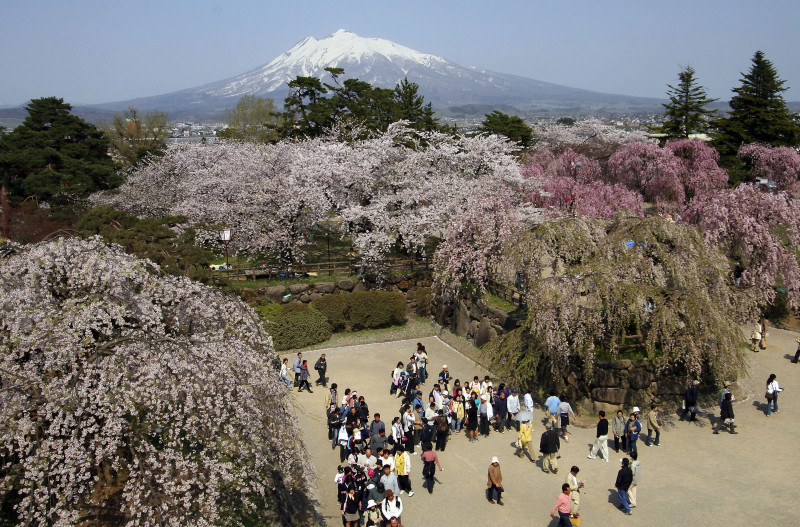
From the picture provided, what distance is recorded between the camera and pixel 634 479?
1056cm

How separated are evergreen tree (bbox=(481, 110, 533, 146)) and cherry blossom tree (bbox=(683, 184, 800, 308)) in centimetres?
3085

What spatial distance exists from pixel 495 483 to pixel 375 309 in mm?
11780

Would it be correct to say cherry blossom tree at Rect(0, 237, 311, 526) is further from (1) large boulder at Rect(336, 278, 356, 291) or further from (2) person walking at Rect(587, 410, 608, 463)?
(1) large boulder at Rect(336, 278, 356, 291)

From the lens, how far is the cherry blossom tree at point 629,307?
45.2 feet

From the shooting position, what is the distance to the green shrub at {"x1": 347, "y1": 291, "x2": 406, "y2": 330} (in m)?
22.0

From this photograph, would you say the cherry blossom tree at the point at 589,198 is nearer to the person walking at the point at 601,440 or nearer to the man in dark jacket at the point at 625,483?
the person walking at the point at 601,440

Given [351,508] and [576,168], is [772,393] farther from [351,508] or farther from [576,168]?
[576,168]

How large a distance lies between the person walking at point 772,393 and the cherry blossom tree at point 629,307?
2.36 feet

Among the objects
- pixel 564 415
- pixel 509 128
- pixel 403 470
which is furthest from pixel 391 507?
pixel 509 128

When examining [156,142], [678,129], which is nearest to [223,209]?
[678,129]

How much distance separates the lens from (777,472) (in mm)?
11750

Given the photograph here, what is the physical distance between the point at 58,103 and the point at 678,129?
133 feet

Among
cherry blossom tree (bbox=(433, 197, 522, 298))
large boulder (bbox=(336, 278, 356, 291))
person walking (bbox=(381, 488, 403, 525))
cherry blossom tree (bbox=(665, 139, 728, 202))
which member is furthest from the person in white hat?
cherry blossom tree (bbox=(665, 139, 728, 202))

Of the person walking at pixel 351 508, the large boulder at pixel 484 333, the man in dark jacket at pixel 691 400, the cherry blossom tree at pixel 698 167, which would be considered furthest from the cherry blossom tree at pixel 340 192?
the person walking at pixel 351 508
